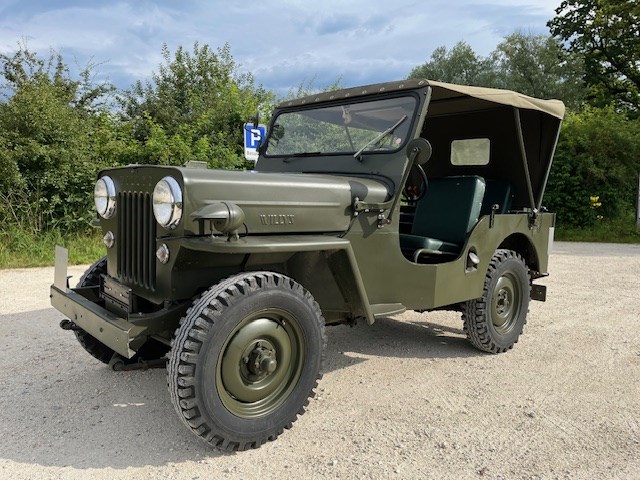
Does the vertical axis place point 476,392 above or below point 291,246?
below

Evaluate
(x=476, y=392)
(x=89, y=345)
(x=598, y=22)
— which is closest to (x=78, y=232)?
(x=89, y=345)

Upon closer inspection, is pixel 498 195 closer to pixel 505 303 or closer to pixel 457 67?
pixel 505 303

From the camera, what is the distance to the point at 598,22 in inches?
794

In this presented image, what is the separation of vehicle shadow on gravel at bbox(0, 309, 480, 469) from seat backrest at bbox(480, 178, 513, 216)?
120 centimetres

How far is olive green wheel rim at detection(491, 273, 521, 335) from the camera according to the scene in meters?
4.38

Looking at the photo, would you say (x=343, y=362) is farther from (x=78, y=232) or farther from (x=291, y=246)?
(x=78, y=232)

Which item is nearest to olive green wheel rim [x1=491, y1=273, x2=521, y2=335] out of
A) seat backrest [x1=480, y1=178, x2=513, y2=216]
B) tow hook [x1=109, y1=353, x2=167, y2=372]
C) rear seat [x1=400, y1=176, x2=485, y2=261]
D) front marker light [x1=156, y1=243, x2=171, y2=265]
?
rear seat [x1=400, y1=176, x2=485, y2=261]

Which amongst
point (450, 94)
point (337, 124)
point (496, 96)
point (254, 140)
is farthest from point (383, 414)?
point (254, 140)

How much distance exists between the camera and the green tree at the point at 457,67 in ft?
110

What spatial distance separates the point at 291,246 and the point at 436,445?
1.28 meters

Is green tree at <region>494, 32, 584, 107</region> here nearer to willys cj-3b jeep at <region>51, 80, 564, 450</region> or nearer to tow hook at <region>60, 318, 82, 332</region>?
willys cj-3b jeep at <region>51, 80, 564, 450</region>

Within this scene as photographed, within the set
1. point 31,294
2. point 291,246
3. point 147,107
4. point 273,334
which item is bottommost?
point 31,294

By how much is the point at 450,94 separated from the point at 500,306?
1772 mm

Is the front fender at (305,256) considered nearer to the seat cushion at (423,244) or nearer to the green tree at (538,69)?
the seat cushion at (423,244)
